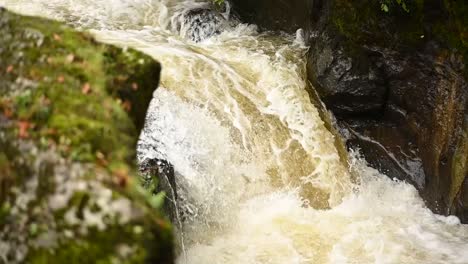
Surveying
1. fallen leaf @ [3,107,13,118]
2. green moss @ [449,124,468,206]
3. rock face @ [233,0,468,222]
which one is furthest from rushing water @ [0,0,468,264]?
fallen leaf @ [3,107,13,118]

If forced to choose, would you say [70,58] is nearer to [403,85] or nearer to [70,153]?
[70,153]

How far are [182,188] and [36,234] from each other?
13.7 feet

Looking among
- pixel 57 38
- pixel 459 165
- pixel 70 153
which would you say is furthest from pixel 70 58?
pixel 459 165

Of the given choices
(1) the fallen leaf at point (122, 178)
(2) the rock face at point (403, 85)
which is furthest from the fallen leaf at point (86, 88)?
(2) the rock face at point (403, 85)

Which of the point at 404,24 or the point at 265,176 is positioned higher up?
the point at 404,24

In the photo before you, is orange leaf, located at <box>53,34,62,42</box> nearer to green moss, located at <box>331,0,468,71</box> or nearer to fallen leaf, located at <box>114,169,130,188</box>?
fallen leaf, located at <box>114,169,130,188</box>

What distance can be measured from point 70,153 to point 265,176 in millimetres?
5167

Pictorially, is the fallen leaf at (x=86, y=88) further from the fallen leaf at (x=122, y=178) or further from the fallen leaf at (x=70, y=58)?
the fallen leaf at (x=122, y=178)

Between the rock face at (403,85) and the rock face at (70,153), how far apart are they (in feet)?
16.6

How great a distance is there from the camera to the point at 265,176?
24.2 ft

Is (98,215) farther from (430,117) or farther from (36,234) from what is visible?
(430,117)

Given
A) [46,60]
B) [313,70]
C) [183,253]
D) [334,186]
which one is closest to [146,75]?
[46,60]

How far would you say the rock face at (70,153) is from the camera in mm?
2234

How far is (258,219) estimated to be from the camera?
22.4ft
